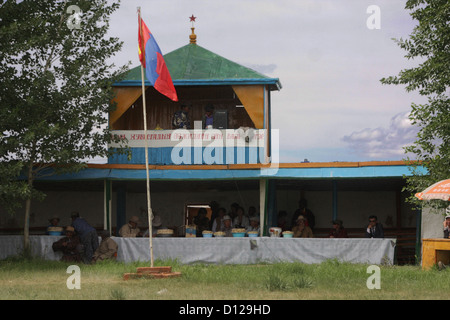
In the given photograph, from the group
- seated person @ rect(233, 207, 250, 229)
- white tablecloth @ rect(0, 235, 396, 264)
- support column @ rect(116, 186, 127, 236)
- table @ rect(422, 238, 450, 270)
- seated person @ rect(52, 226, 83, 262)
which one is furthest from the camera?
support column @ rect(116, 186, 127, 236)

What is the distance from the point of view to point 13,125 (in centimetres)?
1875

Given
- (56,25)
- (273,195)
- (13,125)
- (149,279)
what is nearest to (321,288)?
(149,279)

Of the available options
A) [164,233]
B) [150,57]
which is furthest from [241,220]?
[150,57]

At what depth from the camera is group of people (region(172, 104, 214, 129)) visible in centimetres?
2330

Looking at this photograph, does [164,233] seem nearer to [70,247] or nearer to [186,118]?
[70,247]

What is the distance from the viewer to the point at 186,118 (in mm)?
23438

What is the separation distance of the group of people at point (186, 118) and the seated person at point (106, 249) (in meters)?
5.32

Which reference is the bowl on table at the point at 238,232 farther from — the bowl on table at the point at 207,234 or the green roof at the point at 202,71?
the green roof at the point at 202,71

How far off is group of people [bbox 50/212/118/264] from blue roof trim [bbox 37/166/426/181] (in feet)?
5.18

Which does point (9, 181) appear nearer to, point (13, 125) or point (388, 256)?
point (13, 125)

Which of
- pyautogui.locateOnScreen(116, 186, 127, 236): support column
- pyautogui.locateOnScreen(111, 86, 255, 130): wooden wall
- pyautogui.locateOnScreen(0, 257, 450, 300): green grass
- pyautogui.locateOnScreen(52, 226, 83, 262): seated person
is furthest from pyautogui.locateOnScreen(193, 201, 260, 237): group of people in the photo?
pyautogui.locateOnScreen(52, 226, 83, 262): seated person

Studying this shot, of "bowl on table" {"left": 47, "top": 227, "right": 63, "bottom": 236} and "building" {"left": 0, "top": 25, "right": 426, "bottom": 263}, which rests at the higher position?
"building" {"left": 0, "top": 25, "right": 426, "bottom": 263}

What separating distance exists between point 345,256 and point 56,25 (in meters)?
10.1

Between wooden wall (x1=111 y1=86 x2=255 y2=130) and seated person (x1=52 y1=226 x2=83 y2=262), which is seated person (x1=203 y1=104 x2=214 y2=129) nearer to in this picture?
wooden wall (x1=111 y1=86 x2=255 y2=130)
